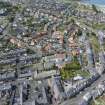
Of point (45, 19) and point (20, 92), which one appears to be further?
point (45, 19)

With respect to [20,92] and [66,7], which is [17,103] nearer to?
[20,92]

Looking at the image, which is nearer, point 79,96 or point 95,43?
point 79,96

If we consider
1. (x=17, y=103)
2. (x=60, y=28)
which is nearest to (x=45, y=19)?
(x=60, y=28)

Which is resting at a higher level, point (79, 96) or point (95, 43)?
point (79, 96)

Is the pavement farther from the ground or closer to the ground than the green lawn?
farther from the ground

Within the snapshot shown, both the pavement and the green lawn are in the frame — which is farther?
the green lawn

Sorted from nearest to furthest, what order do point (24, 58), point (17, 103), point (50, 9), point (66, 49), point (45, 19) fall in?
point (17, 103) < point (24, 58) < point (66, 49) < point (45, 19) < point (50, 9)

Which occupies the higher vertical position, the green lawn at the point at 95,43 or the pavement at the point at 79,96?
the pavement at the point at 79,96

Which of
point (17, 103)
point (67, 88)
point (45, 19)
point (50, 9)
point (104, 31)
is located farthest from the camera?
point (50, 9)

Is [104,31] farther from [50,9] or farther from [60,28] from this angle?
[50,9]

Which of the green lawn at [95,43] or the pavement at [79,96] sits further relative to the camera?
the green lawn at [95,43]
